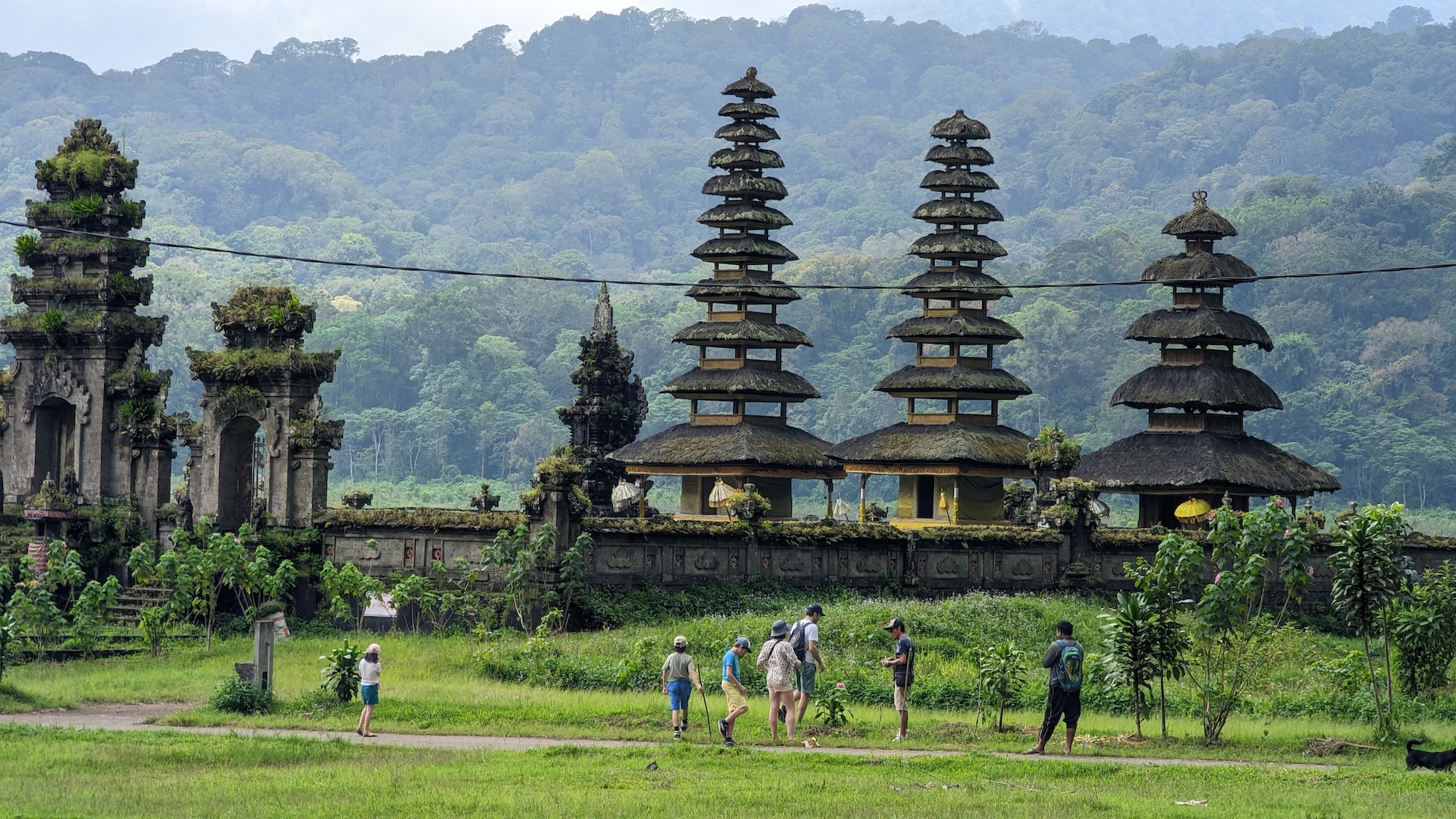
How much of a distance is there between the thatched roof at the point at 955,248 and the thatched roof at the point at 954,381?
3096 mm

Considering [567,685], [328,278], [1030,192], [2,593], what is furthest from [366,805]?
[1030,192]

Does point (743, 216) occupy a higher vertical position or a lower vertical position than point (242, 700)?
higher

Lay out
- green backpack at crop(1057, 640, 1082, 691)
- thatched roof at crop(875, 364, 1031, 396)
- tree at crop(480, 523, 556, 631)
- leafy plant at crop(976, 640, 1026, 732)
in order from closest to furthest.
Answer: green backpack at crop(1057, 640, 1082, 691)
leafy plant at crop(976, 640, 1026, 732)
tree at crop(480, 523, 556, 631)
thatched roof at crop(875, 364, 1031, 396)

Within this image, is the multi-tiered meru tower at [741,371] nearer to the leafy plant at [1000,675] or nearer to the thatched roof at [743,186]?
the thatched roof at [743,186]

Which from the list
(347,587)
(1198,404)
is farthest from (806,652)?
(1198,404)

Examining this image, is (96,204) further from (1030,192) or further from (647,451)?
(1030,192)

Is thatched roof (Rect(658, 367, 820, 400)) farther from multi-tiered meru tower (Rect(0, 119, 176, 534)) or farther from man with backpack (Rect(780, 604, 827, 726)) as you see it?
man with backpack (Rect(780, 604, 827, 726))

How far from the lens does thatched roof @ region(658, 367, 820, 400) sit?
194ft

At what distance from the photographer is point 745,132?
202 feet

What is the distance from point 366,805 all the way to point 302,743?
17.2 ft

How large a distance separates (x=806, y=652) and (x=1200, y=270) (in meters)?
27.5

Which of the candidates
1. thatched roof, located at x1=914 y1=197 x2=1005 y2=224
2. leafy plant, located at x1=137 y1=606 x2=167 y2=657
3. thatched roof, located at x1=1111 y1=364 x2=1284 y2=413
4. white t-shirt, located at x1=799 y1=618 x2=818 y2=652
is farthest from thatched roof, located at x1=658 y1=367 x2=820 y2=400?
white t-shirt, located at x1=799 y1=618 x2=818 y2=652

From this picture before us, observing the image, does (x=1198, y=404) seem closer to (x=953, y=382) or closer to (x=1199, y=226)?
(x=1199, y=226)

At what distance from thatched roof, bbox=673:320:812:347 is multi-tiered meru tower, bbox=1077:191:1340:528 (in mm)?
8693
